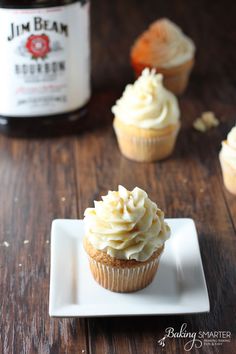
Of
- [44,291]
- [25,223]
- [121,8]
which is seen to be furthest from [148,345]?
[121,8]

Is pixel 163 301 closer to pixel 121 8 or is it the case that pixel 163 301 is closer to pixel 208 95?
pixel 208 95

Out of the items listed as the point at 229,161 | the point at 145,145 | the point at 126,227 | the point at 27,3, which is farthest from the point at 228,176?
the point at 27,3

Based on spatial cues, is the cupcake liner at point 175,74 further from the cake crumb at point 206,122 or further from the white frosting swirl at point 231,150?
the white frosting swirl at point 231,150

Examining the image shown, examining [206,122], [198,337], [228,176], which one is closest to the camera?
[198,337]

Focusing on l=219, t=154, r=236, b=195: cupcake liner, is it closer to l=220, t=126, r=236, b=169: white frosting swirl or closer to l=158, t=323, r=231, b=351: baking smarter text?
l=220, t=126, r=236, b=169: white frosting swirl

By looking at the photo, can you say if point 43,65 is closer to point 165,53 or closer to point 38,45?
point 38,45

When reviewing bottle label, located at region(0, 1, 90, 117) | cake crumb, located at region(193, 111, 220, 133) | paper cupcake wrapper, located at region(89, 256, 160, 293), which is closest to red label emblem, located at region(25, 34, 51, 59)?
bottle label, located at region(0, 1, 90, 117)
